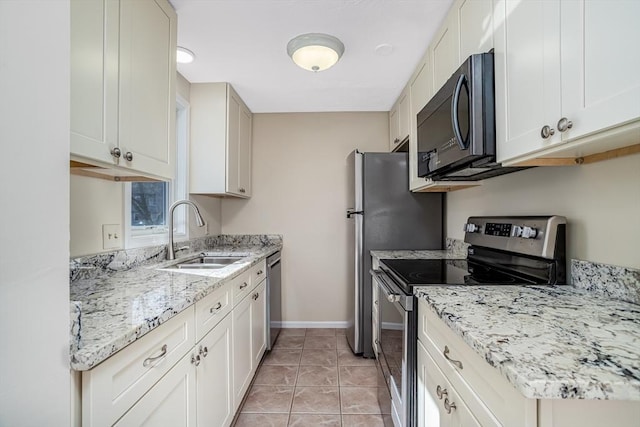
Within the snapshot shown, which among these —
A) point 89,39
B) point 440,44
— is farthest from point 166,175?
point 440,44

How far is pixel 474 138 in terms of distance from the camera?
1.16m

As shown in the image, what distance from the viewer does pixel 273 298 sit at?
2.68 m

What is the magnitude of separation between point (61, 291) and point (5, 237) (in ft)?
0.53

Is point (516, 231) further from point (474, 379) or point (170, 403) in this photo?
point (170, 403)

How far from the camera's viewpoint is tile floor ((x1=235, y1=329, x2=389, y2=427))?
174 centimetres

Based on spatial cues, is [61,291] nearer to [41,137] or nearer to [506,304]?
[41,137]

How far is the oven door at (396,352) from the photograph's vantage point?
121 centimetres

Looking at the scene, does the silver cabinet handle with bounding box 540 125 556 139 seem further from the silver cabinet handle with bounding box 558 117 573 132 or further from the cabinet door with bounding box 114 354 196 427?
the cabinet door with bounding box 114 354 196 427

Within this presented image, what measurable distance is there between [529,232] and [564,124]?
0.65m

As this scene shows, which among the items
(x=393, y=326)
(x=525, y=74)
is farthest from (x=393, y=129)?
(x=393, y=326)

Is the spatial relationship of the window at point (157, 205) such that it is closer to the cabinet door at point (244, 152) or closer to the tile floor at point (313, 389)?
the cabinet door at point (244, 152)

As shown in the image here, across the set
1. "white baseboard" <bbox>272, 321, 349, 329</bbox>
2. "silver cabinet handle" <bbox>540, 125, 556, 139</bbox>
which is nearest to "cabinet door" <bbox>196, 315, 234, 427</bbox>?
"silver cabinet handle" <bbox>540, 125, 556, 139</bbox>

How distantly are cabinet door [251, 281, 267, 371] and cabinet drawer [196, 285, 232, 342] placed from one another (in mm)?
540

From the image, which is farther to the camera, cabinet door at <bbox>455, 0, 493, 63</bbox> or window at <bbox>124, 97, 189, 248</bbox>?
window at <bbox>124, 97, 189, 248</bbox>
